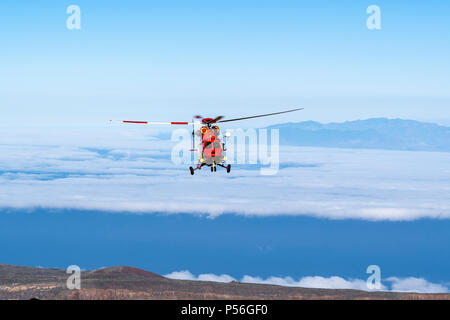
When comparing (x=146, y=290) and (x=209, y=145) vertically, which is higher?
(x=209, y=145)

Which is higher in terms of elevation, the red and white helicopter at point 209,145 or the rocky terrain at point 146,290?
the red and white helicopter at point 209,145

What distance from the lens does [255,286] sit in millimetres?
116938

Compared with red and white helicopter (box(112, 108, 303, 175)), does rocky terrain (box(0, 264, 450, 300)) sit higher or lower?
lower

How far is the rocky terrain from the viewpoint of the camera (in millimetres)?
107000

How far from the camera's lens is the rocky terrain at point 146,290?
107 metres

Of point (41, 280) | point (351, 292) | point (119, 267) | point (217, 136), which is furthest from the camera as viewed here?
point (119, 267)

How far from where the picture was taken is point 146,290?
371 ft

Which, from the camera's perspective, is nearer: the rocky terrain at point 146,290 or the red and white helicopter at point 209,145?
the red and white helicopter at point 209,145

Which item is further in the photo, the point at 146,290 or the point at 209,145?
the point at 146,290
